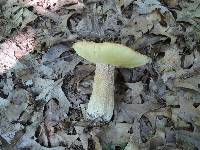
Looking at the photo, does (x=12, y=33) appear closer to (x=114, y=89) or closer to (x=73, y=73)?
(x=73, y=73)

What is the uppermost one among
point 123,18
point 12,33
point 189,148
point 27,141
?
point 123,18

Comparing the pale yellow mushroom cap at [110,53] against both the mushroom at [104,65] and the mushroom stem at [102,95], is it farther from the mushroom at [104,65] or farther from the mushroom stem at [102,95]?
the mushroom stem at [102,95]

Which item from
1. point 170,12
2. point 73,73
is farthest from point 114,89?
point 170,12

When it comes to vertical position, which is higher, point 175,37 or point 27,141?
point 175,37

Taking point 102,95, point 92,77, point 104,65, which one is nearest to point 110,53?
point 104,65

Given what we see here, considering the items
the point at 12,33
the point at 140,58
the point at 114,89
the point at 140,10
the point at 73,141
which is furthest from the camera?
the point at 12,33

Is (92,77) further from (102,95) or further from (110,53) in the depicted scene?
(110,53)

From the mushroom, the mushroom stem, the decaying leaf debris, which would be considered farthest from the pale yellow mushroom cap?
the decaying leaf debris
